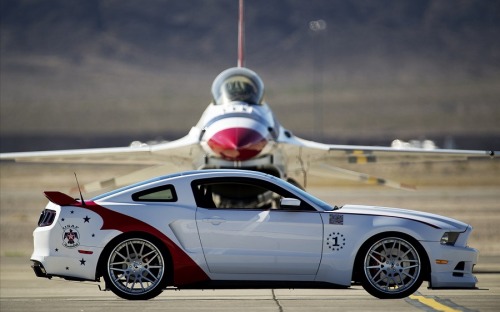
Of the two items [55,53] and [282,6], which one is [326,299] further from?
[282,6]

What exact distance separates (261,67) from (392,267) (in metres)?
133

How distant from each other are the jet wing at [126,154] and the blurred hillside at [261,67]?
69.7 m

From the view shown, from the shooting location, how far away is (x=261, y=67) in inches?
5679

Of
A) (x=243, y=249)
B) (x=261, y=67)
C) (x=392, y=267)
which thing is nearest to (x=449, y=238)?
(x=392, y=267)

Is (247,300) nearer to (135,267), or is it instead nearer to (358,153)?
(135,267)

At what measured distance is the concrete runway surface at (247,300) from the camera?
13.1 metres

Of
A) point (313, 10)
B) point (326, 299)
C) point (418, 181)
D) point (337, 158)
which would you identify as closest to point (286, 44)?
point (313, 10)

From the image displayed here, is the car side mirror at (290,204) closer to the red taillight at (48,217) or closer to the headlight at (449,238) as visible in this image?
the headlight at (449,238)

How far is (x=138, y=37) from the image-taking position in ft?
514

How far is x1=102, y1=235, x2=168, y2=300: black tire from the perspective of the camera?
1210cm

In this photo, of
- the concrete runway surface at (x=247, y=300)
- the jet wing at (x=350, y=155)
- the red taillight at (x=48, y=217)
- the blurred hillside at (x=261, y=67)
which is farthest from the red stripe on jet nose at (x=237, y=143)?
the blurred hillside at (x=261, y=67)

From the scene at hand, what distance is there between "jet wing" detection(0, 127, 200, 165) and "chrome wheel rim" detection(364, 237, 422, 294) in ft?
38.7

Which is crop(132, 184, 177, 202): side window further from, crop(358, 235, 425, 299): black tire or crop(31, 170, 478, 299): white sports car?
crop(358, 235, 425, 299): black tire

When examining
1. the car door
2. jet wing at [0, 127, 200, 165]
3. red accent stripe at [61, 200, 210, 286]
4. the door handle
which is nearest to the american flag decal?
A: the car door
